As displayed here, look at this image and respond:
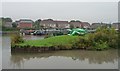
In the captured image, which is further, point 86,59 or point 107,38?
point 107,38

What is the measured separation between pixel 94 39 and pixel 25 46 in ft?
19.7

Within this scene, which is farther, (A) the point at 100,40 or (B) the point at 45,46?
(A) the point at 100,40

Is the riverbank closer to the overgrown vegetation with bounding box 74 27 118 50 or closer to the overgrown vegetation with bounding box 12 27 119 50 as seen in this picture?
the overgrown vegetation with bounding box 12 27 119 50

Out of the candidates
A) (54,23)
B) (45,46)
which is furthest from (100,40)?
(54,23)

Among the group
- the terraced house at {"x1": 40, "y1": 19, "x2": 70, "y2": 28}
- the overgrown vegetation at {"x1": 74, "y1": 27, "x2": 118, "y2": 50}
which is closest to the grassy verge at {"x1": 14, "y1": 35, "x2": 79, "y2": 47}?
the overgrown vegetation at {"x1": 74, "y1": 27, "x2": 118, "y2": 50}

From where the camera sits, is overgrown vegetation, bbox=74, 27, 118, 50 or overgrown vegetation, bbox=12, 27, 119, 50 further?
overgrown vegetation, bbox=74, 27, 118, 50

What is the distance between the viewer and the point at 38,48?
16.1 metres

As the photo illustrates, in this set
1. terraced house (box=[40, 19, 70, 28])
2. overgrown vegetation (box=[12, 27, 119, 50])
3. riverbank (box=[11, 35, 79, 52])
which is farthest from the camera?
terraced house (box=[40, 19, 70, 28])

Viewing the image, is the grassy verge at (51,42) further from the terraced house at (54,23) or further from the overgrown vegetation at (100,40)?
the terraced house at (54,23)

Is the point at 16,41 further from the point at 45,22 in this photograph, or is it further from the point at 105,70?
the point at 45,22

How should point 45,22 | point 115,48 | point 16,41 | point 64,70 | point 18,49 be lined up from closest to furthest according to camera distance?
point 64,70
point 18,49
point 16,41
point 115,48
point 45,22

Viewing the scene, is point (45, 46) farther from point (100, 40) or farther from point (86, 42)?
point (100, 40)

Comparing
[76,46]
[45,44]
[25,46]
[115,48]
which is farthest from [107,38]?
[25,46]

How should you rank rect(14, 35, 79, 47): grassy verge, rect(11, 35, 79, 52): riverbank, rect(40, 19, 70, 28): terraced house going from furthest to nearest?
rect(40, 19, 70, 28): terraced house → rect(14, 35, 79, 47): grassy verge → rect(11, 35, 79, 52): riverbank
